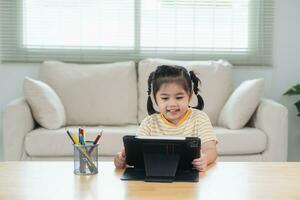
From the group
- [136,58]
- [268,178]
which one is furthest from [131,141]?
[136,58]

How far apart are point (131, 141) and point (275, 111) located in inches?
78.8

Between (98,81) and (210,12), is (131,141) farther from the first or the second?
(210,12)

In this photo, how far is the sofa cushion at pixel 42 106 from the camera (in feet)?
11.2

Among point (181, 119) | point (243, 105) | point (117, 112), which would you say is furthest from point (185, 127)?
point (117, 112)

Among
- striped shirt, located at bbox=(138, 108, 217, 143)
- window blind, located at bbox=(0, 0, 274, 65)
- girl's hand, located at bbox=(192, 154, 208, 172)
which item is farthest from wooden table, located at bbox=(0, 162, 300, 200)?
window blind, located at bbox=(0, 0, 274, 65)

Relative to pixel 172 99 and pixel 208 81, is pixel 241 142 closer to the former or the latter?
pixel 208 81

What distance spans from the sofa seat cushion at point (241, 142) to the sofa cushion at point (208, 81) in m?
0.50

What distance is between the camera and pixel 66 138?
3.27 m

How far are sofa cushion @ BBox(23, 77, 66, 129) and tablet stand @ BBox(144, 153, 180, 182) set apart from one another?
1.94 m

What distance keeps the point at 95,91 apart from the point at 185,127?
2.01 meters

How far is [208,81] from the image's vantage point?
152 inches

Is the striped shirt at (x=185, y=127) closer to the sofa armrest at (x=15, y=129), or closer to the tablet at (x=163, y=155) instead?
the tablet at (x=163, y=155)

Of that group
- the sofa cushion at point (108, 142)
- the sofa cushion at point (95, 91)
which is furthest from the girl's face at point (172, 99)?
the sofa cushion at point (95, 91)

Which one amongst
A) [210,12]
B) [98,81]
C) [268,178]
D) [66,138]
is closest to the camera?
[268,178]
